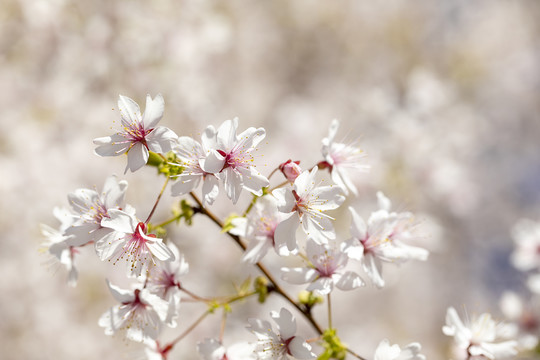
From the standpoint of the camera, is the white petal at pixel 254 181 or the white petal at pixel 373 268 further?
the white petal at pixel 373 268

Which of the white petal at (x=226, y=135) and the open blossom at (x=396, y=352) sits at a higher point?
the white petal at (x=226, y=135)

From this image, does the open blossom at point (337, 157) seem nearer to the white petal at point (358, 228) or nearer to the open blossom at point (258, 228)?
the white petal at point (358, 228)

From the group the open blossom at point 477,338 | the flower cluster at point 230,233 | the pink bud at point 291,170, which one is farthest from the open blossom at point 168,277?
the open blossom at point 477,338

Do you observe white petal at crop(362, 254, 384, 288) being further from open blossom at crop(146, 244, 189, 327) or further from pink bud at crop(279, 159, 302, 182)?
open blossom at crop(146, 244, 189, 327)

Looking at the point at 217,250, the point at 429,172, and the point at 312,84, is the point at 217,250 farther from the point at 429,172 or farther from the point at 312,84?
the point at 312,84

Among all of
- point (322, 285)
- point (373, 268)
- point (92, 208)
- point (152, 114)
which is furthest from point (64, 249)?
point (373, 268)

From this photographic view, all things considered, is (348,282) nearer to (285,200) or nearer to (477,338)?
(285,200)

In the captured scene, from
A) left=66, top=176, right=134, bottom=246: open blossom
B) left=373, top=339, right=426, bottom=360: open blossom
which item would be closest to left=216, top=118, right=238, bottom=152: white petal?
left=66, top=176, right=134, bottom=246: open blossom

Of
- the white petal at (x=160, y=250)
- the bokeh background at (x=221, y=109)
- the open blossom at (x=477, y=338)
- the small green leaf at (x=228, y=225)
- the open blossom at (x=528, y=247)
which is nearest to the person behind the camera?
the white petal at (x=160, y=250)
